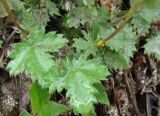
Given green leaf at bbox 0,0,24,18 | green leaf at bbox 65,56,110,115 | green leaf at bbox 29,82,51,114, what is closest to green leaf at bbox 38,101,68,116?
green leaf at bbox 29,82,51,114

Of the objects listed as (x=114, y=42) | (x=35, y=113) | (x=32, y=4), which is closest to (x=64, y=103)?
(x=35, y=113)

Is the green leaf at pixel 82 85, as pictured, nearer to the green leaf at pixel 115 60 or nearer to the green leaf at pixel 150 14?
the green leaf at pixel 115 60

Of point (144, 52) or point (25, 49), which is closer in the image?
point (25, 49)

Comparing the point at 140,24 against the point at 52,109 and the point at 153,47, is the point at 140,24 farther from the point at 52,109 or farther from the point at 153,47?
the point at 52,109

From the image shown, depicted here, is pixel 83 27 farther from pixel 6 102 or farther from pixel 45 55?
pixel 6 102

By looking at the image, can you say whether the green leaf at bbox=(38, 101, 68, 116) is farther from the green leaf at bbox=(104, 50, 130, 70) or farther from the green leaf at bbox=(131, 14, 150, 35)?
the green leaf at bbox=(131, 14, 150, 35)

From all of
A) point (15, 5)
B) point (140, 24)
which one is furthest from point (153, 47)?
point (15, 5)

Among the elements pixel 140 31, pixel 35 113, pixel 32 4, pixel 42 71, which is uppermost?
pixel 32 4
